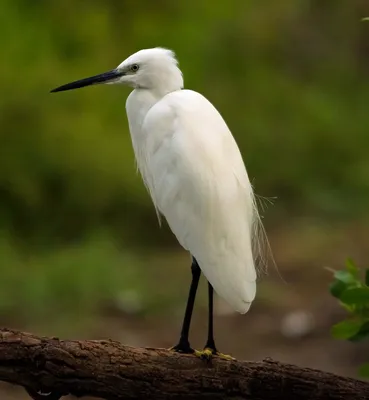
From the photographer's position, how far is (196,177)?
68.2 inches

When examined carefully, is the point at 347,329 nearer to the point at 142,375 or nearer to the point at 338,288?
the point at 338,288

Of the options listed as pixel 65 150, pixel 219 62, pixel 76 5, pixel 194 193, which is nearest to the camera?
pixel 194 193

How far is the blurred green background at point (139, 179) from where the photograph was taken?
372 cm

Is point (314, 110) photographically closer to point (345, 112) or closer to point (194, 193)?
point (345, 112)

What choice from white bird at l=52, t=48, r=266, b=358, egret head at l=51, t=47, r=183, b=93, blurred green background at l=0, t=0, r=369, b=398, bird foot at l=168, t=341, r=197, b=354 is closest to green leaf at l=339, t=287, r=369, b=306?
white bird at l=52, t=48, r=266, b=358

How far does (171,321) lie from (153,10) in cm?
289

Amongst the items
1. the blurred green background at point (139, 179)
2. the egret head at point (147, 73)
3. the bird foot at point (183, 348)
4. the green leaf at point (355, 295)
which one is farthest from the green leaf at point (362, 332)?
the blurred green background at point (139, 179)

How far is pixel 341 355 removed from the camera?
343 centimetres

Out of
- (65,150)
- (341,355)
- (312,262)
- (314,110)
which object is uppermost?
(314,110)

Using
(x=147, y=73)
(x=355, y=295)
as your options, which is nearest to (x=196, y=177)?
(x=147, y=73)

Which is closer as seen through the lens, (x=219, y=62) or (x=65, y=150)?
(x=65, y=150)

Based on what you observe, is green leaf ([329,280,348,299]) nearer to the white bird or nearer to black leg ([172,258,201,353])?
the white bird

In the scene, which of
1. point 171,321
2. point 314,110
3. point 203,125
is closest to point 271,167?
point 314,110

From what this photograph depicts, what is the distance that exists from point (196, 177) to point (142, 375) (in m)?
0.37
